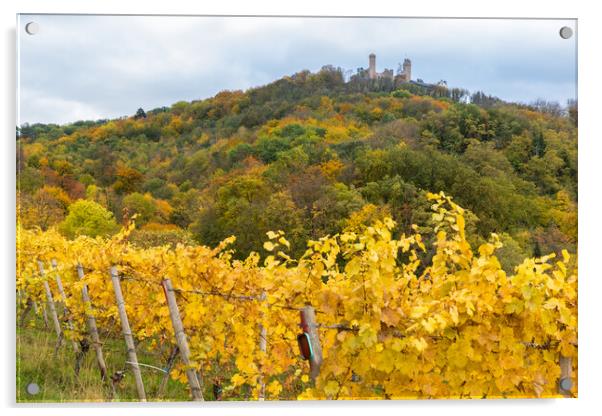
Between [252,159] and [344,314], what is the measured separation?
1345mm

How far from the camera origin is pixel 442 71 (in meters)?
3.83

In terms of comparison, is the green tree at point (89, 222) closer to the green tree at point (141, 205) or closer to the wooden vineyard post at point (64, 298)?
the green tree at point (141, 205)

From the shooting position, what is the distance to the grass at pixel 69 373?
11.7 feet

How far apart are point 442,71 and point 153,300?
7.23ft

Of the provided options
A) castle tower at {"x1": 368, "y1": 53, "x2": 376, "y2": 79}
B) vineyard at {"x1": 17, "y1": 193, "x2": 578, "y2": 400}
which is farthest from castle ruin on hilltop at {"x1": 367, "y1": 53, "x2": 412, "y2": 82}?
vineyard at {"x1": 17, "y1": 193, "x2": 578, "y2": 400}

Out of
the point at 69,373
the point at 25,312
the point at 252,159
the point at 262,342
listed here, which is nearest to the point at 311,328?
the point at 262,342

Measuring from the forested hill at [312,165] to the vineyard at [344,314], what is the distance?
19cm

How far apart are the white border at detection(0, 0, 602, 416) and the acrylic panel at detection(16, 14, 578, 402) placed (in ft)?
0.20

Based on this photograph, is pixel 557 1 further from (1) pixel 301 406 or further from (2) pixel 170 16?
(1) pixel 301 406

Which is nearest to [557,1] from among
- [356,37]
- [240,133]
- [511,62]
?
[511,62]

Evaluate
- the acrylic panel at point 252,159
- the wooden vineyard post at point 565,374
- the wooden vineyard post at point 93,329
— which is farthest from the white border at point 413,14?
the wooden vineyard post at point 93,329

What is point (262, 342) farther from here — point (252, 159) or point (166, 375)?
point (252, 159)

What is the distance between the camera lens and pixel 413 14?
12.1 ft

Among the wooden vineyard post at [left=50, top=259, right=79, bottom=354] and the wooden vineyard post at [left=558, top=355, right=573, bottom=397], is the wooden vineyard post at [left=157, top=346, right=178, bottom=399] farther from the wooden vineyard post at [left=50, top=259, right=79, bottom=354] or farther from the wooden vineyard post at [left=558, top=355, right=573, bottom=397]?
the wooden vineyard post at [left=558, top=355, right=573, bottom=397]
